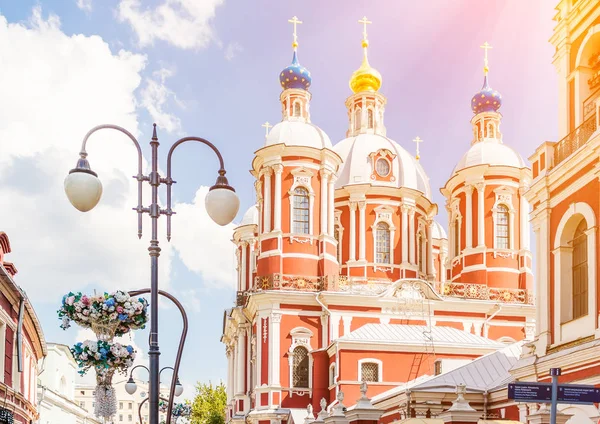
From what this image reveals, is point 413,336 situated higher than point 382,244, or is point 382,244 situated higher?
point 382,244

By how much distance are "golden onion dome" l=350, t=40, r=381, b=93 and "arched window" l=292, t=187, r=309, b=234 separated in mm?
10659

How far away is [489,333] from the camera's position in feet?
140

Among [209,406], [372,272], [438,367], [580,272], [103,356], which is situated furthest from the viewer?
[209,406]

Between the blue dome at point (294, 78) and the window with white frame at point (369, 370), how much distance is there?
590 inches

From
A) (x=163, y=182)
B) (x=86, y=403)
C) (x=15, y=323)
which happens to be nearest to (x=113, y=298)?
(x=163, y=182)

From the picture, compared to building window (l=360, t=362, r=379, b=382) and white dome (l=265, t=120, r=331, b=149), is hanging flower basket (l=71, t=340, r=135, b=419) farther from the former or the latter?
white dome (l=265, t=120, r=331, b=149)

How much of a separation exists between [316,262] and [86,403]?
81.5 meters

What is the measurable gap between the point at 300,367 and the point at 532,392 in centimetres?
2856

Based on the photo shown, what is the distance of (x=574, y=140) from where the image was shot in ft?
69.2

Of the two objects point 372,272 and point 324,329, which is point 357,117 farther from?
point 324,329

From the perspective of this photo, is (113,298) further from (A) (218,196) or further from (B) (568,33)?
(B) (568,33)

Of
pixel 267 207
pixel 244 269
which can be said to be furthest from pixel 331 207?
pixel 244 269

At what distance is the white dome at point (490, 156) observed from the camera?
45938mm

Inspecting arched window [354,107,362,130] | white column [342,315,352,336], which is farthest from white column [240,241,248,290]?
white column [342,315,352,336]
